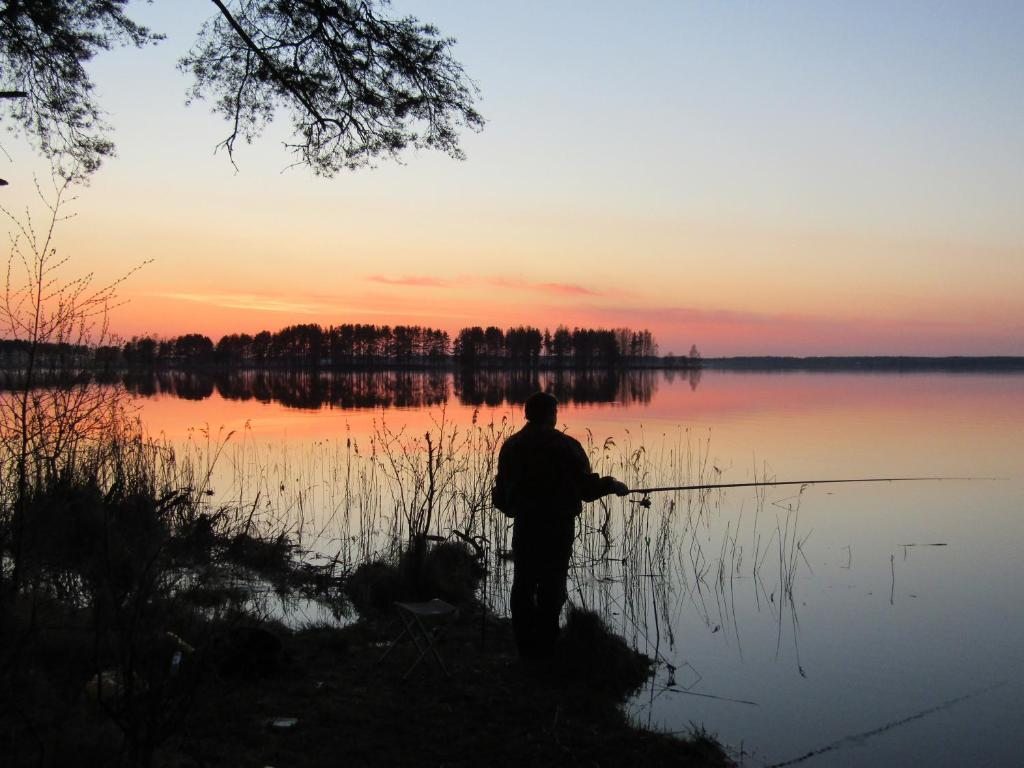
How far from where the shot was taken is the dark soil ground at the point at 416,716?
4.52 metres

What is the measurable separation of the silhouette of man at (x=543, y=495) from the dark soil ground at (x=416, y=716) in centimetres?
60

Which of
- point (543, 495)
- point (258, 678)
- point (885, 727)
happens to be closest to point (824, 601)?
point (885, 727)

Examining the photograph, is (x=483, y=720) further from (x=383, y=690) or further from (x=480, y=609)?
(x=480, y=609)

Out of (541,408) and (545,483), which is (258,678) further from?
(541,408)

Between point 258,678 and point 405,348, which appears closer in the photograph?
point 258,678

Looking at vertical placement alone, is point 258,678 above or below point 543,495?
below

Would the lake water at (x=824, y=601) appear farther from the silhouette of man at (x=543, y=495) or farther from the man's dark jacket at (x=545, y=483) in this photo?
the man's dark jacket at (x=545, y=483)

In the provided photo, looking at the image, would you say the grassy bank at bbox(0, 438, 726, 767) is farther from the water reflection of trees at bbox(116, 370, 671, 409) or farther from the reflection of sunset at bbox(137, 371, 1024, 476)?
the reflection of sunset at bbox(137, 371, 1024, 476)

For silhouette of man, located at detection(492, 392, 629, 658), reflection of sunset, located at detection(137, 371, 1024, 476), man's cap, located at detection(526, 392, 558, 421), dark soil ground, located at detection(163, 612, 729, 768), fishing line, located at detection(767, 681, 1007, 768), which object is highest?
man's cap, located at detection(526, 392, 558, 421)

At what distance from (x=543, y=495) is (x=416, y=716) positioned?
1700 mm

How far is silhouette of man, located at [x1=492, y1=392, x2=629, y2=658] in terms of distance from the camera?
5.76 meters

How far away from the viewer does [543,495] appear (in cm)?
582

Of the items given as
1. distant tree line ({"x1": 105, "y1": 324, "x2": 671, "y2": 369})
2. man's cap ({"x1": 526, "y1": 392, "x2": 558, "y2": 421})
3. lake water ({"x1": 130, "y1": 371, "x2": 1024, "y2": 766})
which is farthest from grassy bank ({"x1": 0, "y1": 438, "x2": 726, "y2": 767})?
distant tree line ({"x1": 105, "y1": 324, "x2": 671, "y2": 369})

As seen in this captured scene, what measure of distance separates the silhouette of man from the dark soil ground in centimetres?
60
